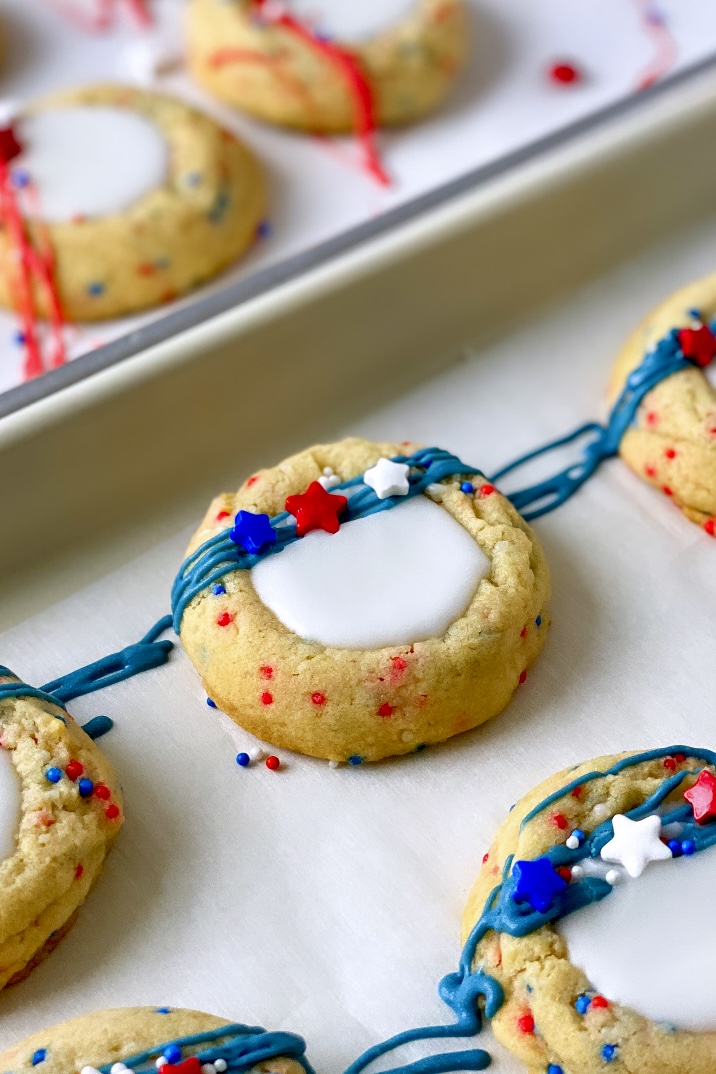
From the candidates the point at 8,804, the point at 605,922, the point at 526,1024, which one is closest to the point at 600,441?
the point at 605,922

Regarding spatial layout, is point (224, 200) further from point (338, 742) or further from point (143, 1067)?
point (143, 1067)

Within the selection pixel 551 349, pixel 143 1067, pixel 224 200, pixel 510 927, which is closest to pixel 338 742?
pixel 510 927

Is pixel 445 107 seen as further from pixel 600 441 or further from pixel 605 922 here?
pixel 605 922

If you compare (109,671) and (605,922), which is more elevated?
(109,671)

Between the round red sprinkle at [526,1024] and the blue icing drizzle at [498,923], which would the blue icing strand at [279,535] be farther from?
the round red sprinkle at [526,1024]

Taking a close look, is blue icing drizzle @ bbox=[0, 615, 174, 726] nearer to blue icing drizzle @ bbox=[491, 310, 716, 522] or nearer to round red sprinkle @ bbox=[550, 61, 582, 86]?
blue icing drizzle @ bbox=[491, 310, 716, 522]
